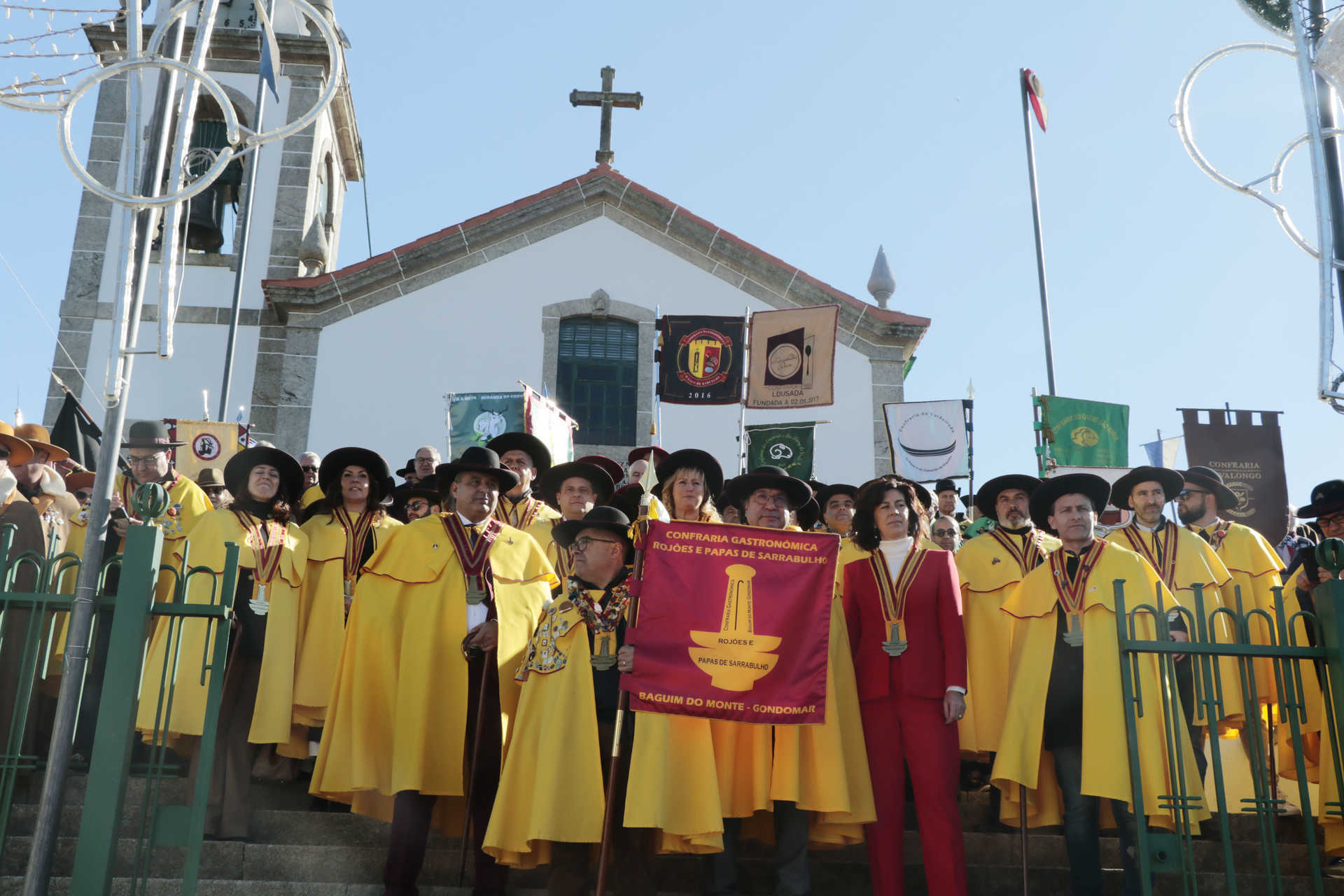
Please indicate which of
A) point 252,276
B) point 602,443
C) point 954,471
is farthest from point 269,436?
point 954,471

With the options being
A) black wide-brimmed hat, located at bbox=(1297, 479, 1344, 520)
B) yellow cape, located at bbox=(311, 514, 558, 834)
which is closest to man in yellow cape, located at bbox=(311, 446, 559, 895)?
yellow cape, located at bbox=(311, 514, 558, 834)

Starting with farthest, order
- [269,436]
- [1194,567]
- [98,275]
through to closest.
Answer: [98,275] → [269,436] → [1194,567]

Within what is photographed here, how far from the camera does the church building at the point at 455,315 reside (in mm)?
16078

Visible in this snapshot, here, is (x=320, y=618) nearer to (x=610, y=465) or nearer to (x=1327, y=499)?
(x=610, y=465)

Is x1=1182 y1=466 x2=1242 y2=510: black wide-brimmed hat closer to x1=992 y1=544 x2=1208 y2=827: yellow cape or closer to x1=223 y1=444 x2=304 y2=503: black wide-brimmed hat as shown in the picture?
x1=992 y1=544 x2=1208 y2=827: yellow cape

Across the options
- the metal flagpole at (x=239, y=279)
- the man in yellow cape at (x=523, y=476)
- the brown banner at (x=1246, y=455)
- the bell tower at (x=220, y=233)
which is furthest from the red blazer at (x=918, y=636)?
the bell tower at (x=220, y=233)

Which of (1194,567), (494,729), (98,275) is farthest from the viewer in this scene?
(98,275)

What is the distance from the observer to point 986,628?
23.1 feet

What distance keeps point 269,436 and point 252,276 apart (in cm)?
260

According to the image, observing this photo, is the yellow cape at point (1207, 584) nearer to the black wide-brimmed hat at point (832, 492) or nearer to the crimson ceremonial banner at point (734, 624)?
the black wide-brimmed hat at point (832, 492)

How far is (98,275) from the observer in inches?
680

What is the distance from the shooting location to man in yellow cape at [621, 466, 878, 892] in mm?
5461

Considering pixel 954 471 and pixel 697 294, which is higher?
pixel 697 294

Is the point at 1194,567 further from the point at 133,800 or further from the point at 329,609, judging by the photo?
the point at 133,800
